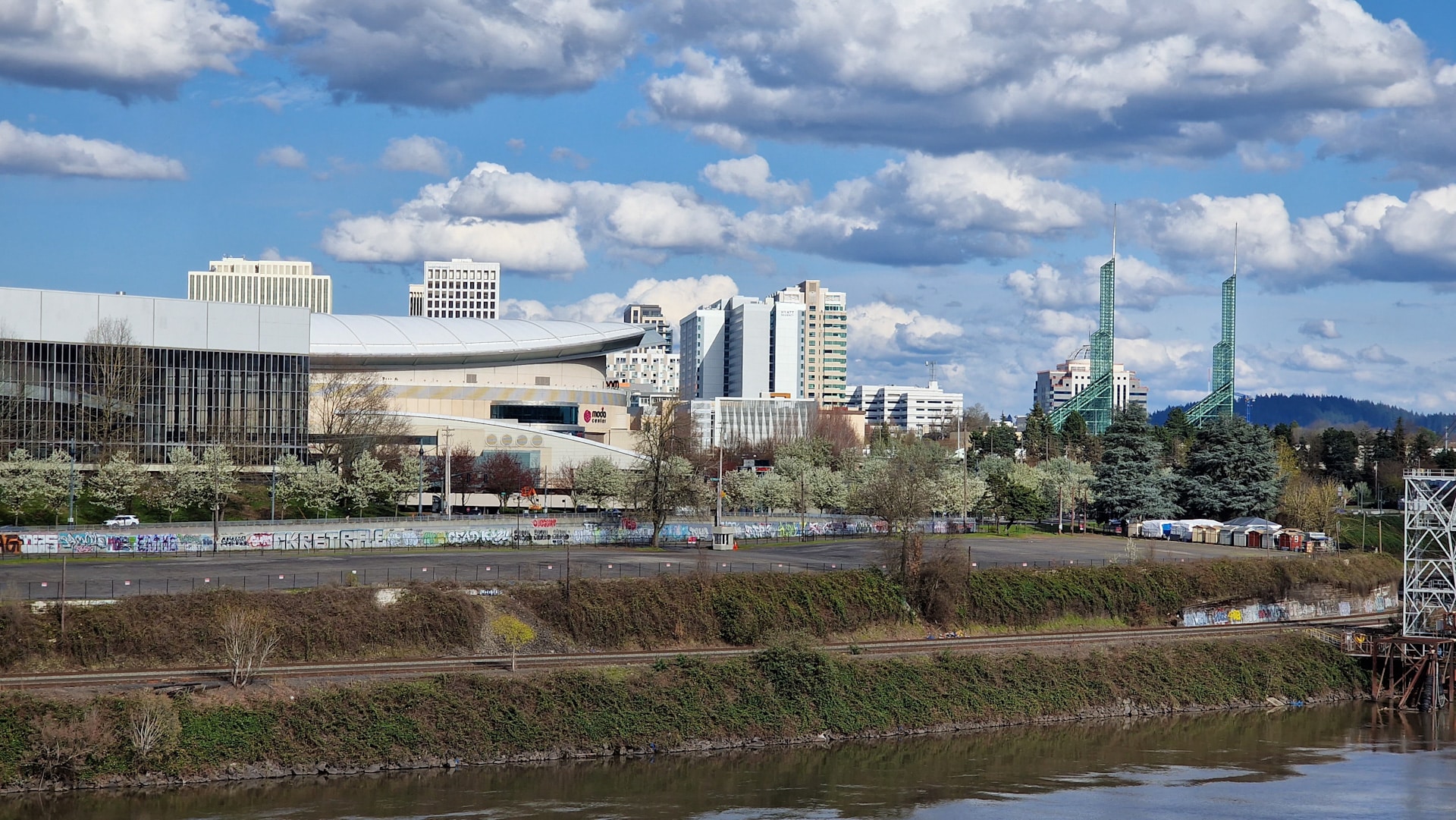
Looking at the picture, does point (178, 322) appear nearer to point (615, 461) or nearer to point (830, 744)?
point (615, 461)

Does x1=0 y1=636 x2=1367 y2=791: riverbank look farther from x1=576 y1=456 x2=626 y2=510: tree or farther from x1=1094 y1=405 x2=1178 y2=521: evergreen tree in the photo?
x1=576 y1=456 x2=626 y2=510: tree

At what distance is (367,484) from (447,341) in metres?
42.8

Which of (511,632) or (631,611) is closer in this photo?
(511,632)

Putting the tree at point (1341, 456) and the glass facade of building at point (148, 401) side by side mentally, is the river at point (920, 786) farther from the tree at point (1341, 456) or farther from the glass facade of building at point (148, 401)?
the tree at point (1341, 456)

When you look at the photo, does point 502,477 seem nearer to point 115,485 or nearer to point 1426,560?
point 115,485

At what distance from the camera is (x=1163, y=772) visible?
139ft

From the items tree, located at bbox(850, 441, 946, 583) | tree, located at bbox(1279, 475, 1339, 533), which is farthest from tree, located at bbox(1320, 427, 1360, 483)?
tree, located at bbox(850, 441, 946, 583)

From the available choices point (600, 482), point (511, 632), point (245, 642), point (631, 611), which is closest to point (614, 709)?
point (511, 632)

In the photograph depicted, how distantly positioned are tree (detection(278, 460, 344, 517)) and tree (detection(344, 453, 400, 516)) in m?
1.10

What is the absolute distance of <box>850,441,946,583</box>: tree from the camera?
59062 mm

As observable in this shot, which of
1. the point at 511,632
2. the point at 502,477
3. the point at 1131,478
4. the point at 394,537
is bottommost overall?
the point at 511,632

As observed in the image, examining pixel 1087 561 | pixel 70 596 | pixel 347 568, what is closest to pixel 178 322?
pixel 347 568

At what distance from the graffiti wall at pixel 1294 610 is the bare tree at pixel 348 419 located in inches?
2201

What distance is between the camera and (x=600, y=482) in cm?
8981
